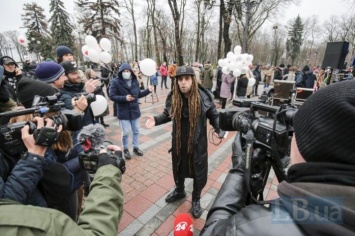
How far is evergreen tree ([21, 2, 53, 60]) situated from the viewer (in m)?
27.9

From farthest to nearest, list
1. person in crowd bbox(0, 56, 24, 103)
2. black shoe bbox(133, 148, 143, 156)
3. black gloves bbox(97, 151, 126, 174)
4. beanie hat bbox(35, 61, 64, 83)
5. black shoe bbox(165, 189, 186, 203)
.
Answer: person in crowd bbox(0, 56, 24, 103) < black shoe bbox(133, 148, 143, 156) < black shoe bbox(165, 189, 186, 203) < beanie hat bbox(35, 61, 64, 83) < black gloves bbox(97, 151, 126, 174)

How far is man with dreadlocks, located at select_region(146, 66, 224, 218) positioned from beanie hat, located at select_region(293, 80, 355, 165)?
1.75m

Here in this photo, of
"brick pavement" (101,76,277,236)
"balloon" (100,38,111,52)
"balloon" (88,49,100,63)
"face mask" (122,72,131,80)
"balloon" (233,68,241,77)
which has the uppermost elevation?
"balloon" (100,38,111,52)

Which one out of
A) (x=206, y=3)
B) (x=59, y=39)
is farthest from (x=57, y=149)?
(x=59, y=39)

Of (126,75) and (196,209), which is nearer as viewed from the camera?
(196,209)

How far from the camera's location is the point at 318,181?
596 mm

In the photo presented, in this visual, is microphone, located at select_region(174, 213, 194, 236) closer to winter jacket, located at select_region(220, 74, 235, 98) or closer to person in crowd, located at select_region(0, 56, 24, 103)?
person in crowd, located at select_region(0, 56, 24, 103)

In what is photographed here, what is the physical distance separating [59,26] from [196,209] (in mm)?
33153

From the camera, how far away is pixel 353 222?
0.49 metres

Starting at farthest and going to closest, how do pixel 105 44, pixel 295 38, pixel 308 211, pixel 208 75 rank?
pixel 295 38 → pixel 208 75 → pixel 105 44 → pixel 308 211

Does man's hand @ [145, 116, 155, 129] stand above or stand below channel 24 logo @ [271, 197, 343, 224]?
below

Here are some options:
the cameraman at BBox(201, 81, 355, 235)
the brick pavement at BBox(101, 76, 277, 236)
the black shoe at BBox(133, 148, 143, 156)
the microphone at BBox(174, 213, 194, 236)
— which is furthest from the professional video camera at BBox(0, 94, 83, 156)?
the black shoe at BBox(133, 148, 143, 156)

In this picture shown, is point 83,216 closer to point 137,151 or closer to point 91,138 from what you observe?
point 91,138

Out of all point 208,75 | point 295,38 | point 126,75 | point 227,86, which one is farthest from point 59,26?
point 295,38
